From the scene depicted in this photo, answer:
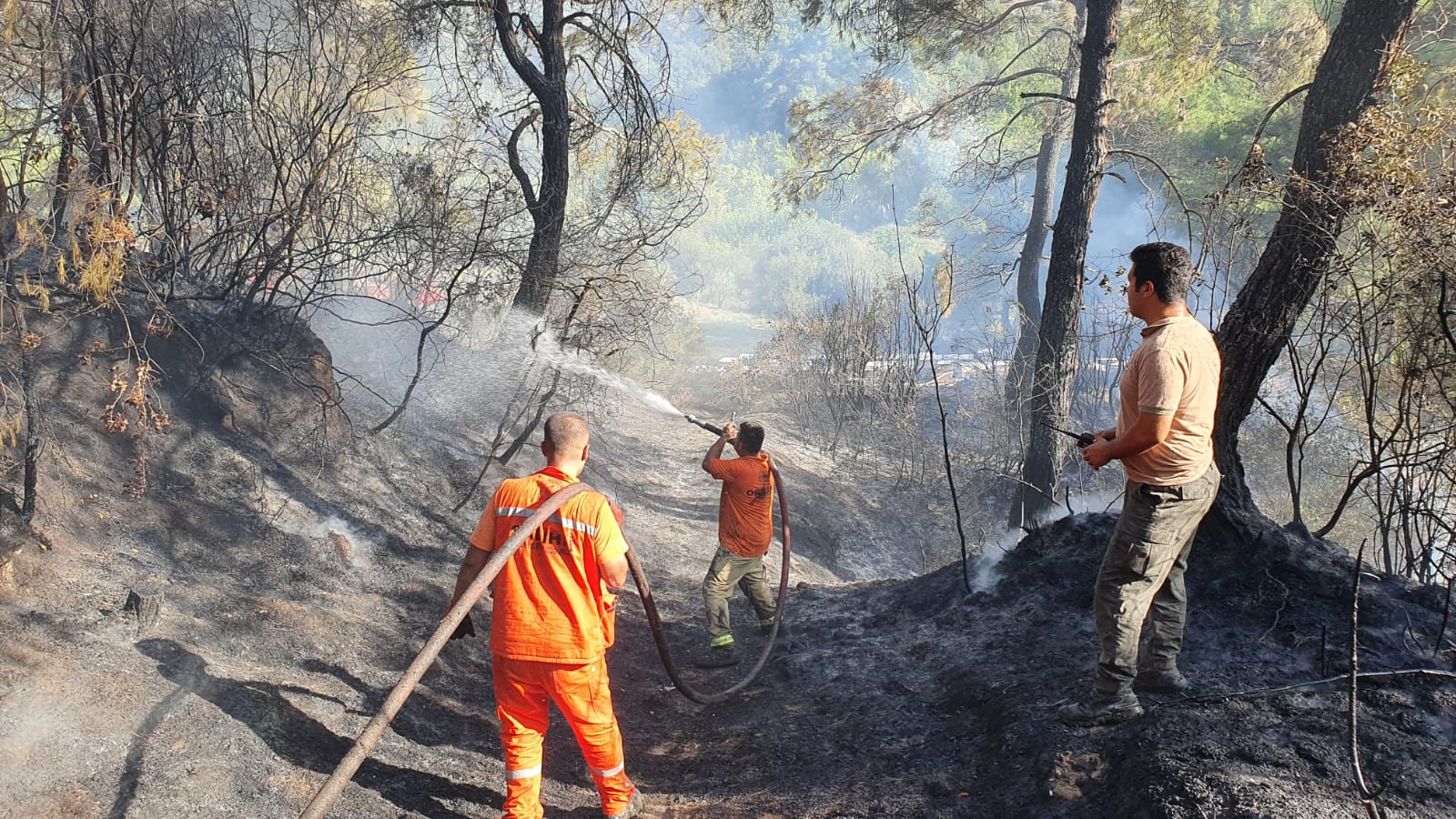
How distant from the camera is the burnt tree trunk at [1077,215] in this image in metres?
7.23

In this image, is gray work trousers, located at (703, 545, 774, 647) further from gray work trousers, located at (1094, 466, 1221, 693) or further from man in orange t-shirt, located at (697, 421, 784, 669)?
gray work trousers, located at (1094, 466, 1221, 693)

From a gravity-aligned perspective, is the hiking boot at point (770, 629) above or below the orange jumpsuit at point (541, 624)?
below

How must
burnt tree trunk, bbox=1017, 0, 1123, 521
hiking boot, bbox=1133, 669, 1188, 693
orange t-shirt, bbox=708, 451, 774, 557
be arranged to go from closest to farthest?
hiking boot, bbox=1133, 669, 1188, 693
orange t-shirt, bbox=708, 451, 774, 557
burnt tree trunk, bbox=1017, 0, 1123, 521

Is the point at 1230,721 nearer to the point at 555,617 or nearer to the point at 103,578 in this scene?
the point at 555,617

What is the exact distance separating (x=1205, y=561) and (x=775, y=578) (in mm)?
4361

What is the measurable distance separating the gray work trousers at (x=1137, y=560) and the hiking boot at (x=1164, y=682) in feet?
1.13

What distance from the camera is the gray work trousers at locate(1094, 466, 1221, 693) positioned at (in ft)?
10.6

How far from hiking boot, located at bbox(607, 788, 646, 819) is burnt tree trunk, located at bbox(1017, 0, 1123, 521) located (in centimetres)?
482

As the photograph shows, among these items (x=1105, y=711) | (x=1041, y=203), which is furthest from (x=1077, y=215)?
(x=1041, y=203)

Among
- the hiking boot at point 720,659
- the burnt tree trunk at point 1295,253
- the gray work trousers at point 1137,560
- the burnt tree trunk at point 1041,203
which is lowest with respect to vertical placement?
the hiking boot at point 720,659

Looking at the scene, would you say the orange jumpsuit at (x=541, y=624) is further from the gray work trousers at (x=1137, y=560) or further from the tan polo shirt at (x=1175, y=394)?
the tan polo shirt at (x=1175, y=394)

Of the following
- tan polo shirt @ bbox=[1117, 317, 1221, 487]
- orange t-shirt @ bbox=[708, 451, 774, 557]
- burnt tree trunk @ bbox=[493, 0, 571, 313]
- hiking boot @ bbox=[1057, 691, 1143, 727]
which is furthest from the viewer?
burnt tree trunk @ bbox=[493, 0, 571, 313]

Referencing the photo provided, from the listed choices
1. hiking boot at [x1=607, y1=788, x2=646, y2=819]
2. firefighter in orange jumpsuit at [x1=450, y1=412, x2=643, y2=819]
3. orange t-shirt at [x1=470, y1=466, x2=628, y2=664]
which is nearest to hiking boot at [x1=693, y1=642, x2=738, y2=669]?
hiking boot at [x1=607, y1=788, x2=646, y2=819]

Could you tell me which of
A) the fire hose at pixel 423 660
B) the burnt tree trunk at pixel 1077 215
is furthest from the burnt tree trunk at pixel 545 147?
the fire hose at pixel 423 660
